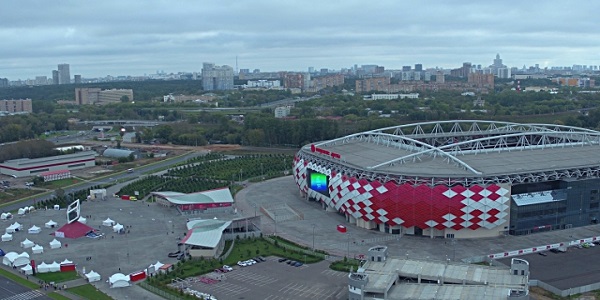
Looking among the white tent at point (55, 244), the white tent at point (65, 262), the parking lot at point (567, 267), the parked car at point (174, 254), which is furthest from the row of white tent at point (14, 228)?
the parking lot at point (567, 267)

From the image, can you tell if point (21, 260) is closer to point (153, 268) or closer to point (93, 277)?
point (93, 277)

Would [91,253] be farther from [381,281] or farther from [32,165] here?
[32,165]

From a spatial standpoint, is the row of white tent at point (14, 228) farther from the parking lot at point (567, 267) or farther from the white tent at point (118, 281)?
the parking lot at point (567, 267)

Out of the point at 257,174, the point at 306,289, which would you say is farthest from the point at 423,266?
the point at 257,174

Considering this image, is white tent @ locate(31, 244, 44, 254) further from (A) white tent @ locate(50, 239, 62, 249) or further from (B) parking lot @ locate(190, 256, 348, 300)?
(B) parking lot @ locate(190, 256, 348, 300)

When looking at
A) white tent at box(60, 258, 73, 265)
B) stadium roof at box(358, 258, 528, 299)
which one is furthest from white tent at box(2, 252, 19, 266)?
stadium roof at box(358, 258, 528, 299)

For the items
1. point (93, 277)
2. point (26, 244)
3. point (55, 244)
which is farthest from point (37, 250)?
point (93, 277)
